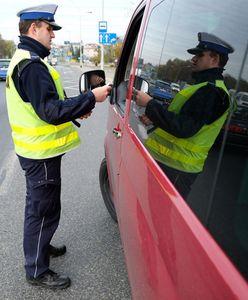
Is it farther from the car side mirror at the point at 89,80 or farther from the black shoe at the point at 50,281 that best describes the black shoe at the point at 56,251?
the car side mirror at the point at 89,80

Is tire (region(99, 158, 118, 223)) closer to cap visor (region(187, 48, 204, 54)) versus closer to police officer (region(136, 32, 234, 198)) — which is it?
police officer (region(136, 32, 234, 198))

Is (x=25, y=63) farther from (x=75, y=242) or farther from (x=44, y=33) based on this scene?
(x=75, y=242)

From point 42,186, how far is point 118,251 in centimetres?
105

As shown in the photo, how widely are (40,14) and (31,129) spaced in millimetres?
717

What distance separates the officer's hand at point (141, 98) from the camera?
1692mm

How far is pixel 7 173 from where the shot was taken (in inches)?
187

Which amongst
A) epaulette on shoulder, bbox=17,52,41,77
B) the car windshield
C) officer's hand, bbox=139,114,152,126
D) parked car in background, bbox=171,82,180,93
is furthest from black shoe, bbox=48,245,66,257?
parked car in background, bbox=171,82,180,93

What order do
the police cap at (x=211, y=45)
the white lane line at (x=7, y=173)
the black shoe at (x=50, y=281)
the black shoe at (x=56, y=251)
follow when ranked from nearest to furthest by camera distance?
1. the police cap at (x=211, y=45)
2. the black shoe at (x=50, y=281)
3. the black shoe at (x=56, y=251)
4. the white lane line at (x=7, y=173)

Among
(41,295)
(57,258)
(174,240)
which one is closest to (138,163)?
(174,240)

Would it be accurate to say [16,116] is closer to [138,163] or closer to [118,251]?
[138,163]

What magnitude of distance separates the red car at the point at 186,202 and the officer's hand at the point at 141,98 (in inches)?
1.9

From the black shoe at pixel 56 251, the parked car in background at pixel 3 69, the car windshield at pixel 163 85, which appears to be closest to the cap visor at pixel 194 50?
the car windshield at pixel 163 85

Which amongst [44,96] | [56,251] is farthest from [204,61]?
[56,251]

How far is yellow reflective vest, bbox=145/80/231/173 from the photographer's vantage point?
1103mm
